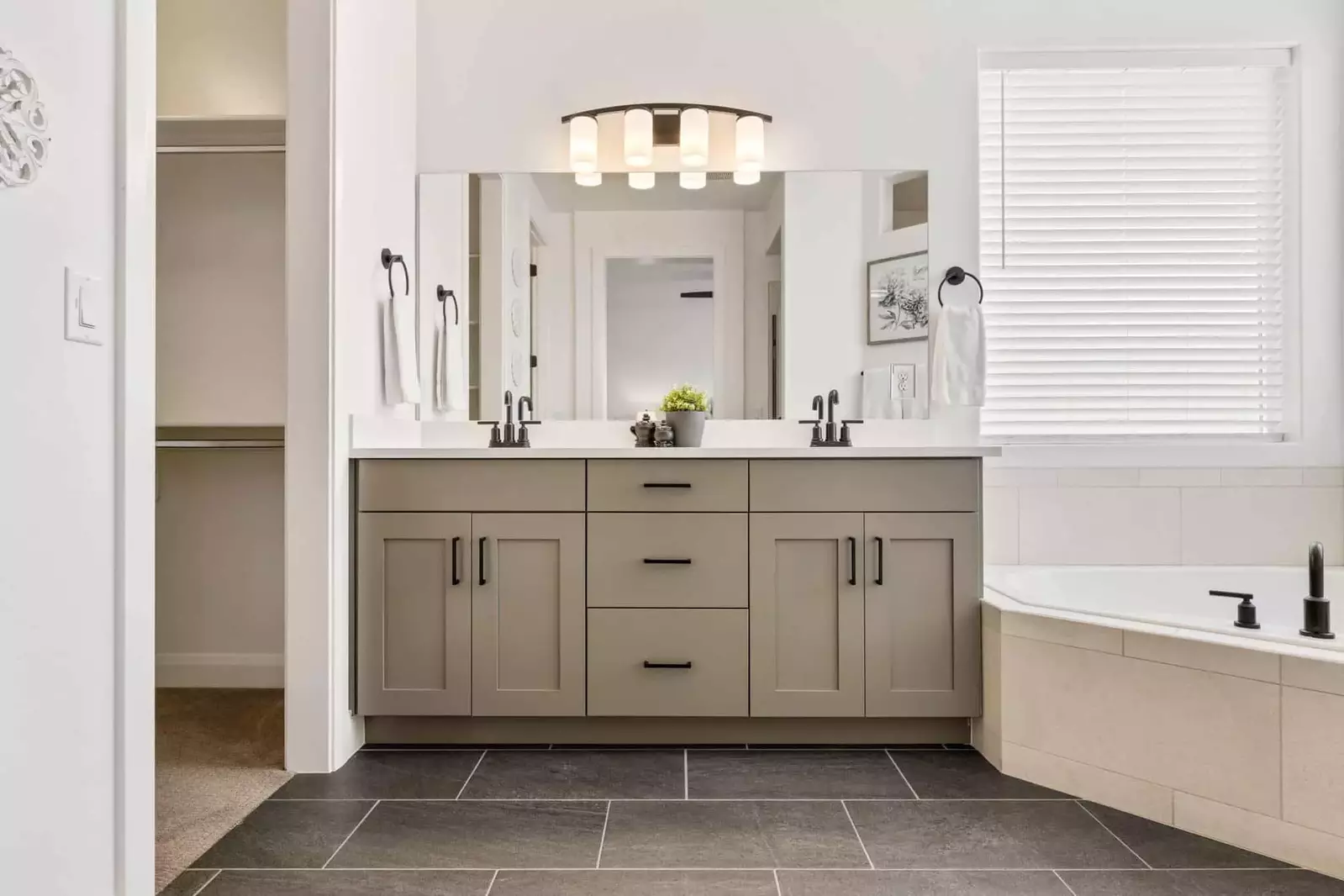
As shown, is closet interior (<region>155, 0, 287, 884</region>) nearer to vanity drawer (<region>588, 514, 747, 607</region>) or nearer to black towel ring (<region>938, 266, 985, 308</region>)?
vanity drawer (<region>588, 514, 747, 607</region>)

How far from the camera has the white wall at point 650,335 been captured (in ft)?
9.50

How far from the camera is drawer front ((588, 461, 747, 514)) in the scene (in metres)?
2.33

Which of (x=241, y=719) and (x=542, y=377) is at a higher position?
(x=542, y=377)

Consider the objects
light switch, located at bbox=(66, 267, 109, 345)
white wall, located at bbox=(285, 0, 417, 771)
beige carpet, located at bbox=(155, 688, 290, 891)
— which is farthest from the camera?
white wall, located at bbox=(285, 0, 417, 771)

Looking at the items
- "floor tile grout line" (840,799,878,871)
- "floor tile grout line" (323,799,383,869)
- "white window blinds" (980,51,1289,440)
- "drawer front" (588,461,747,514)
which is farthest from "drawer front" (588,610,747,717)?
"white window blinds" (980,51,1289,440)

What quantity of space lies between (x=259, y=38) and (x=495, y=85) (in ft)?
2.97

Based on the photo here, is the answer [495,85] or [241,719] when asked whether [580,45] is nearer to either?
[495,85]

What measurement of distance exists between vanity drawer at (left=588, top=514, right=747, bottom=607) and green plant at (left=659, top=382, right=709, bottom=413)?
19.8 inches

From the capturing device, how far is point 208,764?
2221 mm

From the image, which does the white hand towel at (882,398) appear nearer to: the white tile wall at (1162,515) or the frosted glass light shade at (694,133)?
the white tile wall at (1162,515)

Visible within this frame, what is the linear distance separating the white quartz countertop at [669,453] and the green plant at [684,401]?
40 centimetres

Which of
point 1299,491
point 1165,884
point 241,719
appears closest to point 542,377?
point 241,719

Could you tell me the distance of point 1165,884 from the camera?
63.9 inches

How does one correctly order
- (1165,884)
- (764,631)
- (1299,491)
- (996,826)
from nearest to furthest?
1. (1165,884)
2. (996,826)
3. (764,631)
4. (1299,491)
